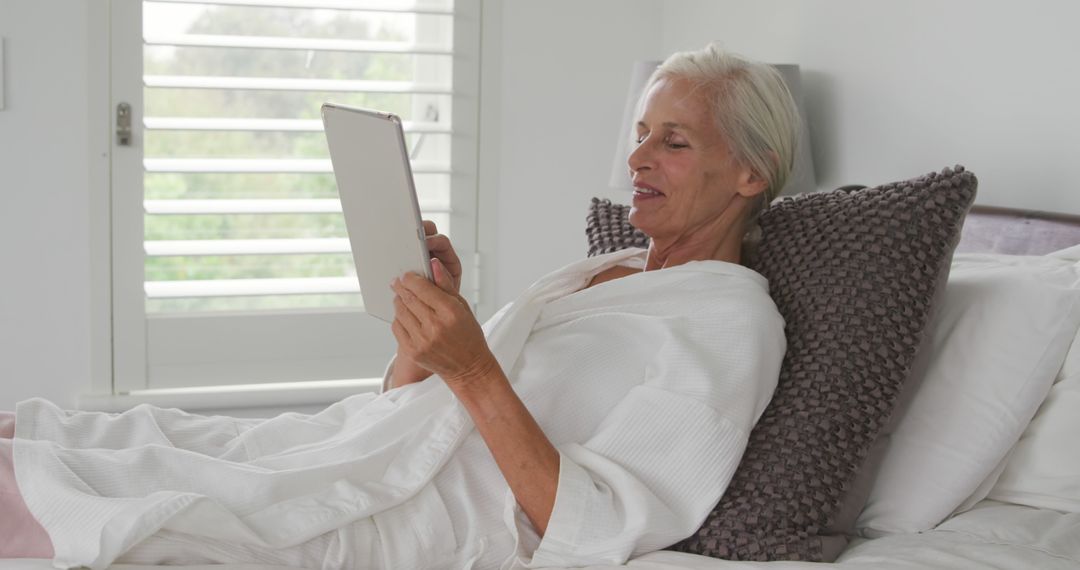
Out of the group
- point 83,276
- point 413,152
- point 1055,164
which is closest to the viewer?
point 1055,164

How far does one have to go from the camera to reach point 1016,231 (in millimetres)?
1722

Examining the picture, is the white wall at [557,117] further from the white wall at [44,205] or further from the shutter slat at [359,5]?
the white wall at [44,205]

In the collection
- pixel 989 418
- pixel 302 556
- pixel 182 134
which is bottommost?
pixel 302 556

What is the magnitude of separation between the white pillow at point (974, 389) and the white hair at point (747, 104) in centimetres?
34

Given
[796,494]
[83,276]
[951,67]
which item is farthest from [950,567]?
[83,276]

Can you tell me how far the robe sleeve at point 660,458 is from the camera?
1333 millimetres

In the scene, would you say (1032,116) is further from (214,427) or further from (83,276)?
(83,276)

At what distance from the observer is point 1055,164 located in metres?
1.84

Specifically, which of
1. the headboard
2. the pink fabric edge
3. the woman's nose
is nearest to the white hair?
the woman's nose

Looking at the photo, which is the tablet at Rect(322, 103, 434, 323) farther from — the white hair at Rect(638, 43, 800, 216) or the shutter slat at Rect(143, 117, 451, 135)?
the shutter slat at Rect(143, 117, 451, 135)

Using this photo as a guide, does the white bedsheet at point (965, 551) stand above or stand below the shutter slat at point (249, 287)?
below

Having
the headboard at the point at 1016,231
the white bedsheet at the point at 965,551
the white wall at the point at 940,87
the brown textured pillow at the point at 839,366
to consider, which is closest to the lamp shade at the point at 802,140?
the white wall at the point at 940,87

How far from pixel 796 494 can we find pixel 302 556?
60 cm

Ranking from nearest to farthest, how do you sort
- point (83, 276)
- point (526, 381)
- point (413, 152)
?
1. point (526, 381)
2. point (83, 276)
3. point (413, 152)
